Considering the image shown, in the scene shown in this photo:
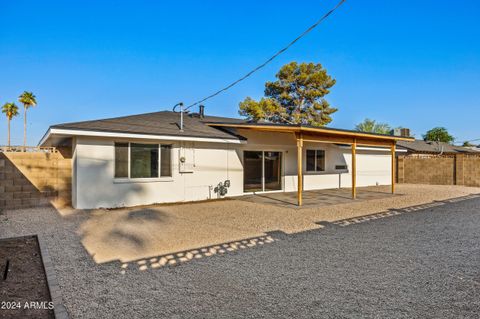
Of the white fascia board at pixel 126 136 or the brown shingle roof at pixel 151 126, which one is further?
the brown shingle roof at pixel 151 126

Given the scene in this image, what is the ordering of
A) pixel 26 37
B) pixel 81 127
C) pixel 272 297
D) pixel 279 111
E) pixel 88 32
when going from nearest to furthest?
pixel 272 297 < pixel 81 127 < pixel 26 37 < pixel 88 32 < pixel 279 111

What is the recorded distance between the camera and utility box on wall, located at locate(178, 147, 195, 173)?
406 inches

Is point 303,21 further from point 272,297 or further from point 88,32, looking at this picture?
point 88,32

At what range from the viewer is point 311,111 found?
2891 centimetres

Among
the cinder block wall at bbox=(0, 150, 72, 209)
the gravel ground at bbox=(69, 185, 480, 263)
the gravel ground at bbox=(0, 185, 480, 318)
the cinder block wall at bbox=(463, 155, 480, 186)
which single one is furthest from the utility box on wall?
the cinder block wall at bbox=(463, 155, 480, 186)

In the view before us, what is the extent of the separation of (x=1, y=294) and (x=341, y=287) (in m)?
3.93

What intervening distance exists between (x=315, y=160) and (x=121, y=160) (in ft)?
31.1

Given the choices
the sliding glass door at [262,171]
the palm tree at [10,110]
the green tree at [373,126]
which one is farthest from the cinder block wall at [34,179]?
the palm tree at [10,110]

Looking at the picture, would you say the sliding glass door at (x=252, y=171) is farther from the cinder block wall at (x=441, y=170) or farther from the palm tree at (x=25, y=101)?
the palm tree at (x=25, y=101)

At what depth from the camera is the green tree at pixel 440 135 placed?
47678 mm

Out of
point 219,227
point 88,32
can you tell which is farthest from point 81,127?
point 88,32

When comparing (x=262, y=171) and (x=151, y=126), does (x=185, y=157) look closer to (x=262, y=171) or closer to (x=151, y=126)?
(x=151, y=126)

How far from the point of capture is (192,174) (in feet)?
35.1

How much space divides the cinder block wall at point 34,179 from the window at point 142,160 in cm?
234
